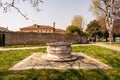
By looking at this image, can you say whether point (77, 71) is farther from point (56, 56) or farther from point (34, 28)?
point (34, 28)

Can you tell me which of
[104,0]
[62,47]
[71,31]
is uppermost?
[104,0]

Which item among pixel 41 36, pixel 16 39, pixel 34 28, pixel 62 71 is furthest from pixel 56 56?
pixel 34 28

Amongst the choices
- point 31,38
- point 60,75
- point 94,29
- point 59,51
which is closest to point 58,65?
point 59,51

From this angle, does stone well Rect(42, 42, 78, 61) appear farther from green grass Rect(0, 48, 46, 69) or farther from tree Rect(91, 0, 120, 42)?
tree Rect(91, 0, 120, 42)

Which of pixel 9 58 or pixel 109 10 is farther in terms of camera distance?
pixel 109 10

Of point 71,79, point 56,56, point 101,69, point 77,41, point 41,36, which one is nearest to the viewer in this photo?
point 71,79

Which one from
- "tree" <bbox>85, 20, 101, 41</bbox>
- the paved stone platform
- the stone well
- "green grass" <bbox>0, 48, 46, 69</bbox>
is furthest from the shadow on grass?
"tree" <bbox>85, 20, 101, 41</bbox>

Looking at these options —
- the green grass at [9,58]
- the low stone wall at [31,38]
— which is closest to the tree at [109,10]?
the low stone wall at [31,38]

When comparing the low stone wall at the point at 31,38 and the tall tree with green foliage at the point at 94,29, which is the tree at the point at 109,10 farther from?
the tall tree with green foliage at the point at 94,29

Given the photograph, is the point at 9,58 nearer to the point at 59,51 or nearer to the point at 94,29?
the point at 59,51

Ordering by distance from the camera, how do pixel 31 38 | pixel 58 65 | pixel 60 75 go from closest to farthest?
pixel 60 75
pixel 58 65
pixel 31 38

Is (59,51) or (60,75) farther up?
(59,51)

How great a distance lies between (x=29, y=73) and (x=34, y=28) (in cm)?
6133

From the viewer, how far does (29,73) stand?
832 centimetres
